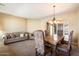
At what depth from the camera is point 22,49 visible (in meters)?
1.96

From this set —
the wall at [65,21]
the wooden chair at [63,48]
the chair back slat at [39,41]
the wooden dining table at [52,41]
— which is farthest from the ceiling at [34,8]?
the wooden chair at [63,48]

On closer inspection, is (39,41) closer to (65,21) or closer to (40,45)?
(40,45)

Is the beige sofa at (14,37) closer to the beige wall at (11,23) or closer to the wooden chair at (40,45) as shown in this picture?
the beige wall at (11,23)

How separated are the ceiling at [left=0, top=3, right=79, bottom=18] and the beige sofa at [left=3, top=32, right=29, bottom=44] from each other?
410mm

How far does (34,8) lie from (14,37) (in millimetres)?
764

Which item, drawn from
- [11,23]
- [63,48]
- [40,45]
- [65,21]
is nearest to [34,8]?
[11,23]

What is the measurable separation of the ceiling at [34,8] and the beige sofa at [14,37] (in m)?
0.41

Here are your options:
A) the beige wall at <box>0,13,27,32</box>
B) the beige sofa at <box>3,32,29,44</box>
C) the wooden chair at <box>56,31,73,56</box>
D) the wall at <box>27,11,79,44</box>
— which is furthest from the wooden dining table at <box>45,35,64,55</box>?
the beige wall at <box>0,13,27,32</box>

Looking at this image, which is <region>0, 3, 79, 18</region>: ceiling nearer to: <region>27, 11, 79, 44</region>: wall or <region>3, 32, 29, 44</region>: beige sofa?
<region>27, 11, 79, 44</region>: wall

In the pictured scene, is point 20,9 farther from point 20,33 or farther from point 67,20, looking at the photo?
point 67,20

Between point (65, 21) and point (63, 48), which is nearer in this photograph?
point (65, 21)

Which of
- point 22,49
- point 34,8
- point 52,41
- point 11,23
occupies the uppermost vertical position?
point 34,8

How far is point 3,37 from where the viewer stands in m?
1.91

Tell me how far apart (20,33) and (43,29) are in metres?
0.52
